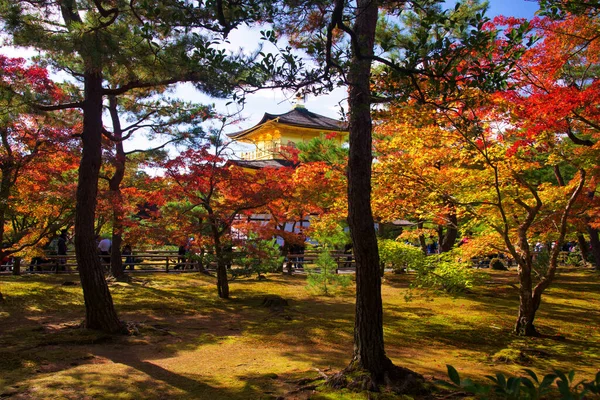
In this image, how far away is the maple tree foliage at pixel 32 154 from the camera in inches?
273

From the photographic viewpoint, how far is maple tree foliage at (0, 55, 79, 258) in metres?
6.93

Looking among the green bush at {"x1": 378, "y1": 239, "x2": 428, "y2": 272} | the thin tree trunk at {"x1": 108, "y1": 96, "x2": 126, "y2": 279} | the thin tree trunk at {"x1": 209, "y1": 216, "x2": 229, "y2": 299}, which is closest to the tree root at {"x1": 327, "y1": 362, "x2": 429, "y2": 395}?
the green bush at {"x1": 378, "y1": 239, "x2": 428, "y2": 272}

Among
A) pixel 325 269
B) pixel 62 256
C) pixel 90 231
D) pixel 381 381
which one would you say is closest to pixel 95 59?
pixel 90 231

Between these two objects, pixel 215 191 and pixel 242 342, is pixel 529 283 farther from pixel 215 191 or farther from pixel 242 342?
pixel 215 191

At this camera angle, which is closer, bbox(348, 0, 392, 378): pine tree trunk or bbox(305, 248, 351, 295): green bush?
bbox(348, 0, 392, 378): pine tree trunk

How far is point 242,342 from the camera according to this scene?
6.27 meters

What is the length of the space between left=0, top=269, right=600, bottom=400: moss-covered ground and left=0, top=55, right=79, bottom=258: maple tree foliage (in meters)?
1.66

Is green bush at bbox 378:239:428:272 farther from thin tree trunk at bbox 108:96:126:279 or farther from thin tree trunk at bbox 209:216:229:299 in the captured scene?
thin tree trunk at bbox 108:96:126:279

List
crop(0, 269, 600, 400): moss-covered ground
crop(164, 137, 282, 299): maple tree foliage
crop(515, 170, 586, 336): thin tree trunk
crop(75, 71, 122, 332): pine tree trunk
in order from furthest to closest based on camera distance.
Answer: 1. crop(164, 137, 282, 299): maple tree foliage
2. crop(515, 170, 586, 336): thin tree trunk
3. crop(75, 71, 122, 332): pine tree trunk
4. crop(0, 269, 600, 400): moss-covered ground

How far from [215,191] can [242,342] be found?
4.22 m

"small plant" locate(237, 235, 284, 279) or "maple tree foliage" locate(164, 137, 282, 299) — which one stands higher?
"maple tree foliage" locate(164, 137, 282, 299)

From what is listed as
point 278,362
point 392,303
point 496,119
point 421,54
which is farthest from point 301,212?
point 421,54

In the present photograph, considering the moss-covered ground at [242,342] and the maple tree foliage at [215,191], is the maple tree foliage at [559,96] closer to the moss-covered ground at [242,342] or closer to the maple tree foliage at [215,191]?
the moss-covered ground at [242,342]

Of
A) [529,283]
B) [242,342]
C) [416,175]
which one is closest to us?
[242,342]
